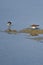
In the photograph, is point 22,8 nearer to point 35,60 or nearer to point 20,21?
point 20,21

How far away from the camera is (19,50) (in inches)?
51.0

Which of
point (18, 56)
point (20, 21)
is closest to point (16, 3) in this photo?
point (20, 21)

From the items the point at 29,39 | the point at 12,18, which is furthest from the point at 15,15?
the point at 29,39

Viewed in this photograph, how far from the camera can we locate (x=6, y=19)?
4.34 ft

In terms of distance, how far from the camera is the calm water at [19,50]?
1283 mm

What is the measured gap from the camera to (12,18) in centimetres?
131

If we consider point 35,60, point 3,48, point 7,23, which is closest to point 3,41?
point 3,48

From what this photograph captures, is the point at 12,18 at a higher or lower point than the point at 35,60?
higher

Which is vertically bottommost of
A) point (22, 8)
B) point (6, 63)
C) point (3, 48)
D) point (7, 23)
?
point (6, 63)

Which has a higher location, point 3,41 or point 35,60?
point 3,41

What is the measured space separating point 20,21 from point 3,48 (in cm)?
31

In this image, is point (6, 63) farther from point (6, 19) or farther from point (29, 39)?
point (6, 19)

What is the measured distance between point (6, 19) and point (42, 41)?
0.41 meters

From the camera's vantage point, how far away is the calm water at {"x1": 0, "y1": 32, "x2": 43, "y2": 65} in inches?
50.5
